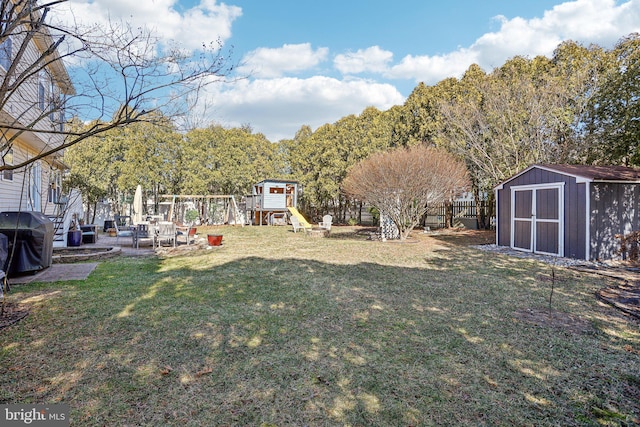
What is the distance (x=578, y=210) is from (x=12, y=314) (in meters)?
11.7

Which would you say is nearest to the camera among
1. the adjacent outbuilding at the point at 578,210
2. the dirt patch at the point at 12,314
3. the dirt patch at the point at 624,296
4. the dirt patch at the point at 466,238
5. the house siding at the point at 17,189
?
the dirt patch at the point at 12,314

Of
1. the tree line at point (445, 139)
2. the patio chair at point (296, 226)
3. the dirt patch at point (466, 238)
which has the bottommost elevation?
the dirt patch at point (466, 238)

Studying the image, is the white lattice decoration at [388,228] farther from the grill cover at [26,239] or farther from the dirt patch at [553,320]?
the grill cover at [26,239]

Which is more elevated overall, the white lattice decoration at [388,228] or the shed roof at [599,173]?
the shed roof at [599,173]

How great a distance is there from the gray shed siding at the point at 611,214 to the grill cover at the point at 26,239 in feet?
41.1

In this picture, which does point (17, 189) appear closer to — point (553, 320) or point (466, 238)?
point (553, 320)

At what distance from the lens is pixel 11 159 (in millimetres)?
9070

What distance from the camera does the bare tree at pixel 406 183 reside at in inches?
483

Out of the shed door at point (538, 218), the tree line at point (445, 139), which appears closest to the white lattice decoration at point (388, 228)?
the shed door at point (538, 218)

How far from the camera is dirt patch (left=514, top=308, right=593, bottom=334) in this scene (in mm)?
3988

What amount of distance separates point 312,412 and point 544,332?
296 centimetres

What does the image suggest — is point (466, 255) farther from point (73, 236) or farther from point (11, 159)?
point (11, 159)

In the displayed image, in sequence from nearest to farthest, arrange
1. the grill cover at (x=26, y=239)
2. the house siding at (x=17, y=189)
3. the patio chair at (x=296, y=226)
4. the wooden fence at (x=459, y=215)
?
the grill cover at (x=26, y=239), the house siding at (x=17, y=189), the patio chair at (x=296, y=226), the wooden fence at (x=459, y=215)

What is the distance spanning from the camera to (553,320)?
4.25 meters
